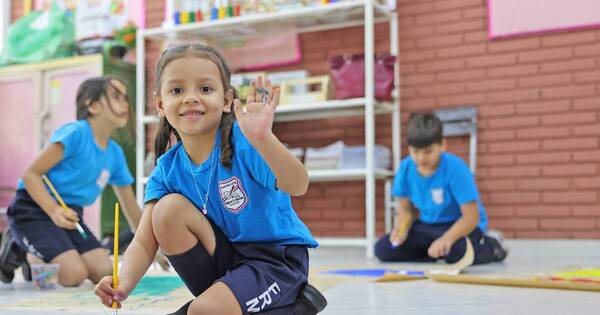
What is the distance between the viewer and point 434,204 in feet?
10.9

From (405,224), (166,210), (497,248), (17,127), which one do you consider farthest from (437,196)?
(17,127)

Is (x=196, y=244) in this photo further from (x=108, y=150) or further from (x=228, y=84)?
(x=108, y=150)

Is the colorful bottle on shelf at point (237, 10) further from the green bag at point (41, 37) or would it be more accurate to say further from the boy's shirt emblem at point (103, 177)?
the boy's shirt emblem at point (103, 177)

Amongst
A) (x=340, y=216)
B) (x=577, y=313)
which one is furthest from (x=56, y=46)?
(x=577, y=313)

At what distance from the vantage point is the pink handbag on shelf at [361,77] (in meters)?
3.79

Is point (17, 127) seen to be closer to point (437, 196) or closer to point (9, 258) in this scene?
point (9, 258)

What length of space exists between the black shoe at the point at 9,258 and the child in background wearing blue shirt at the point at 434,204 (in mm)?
1625

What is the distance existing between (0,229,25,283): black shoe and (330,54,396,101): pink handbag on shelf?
1838 mm

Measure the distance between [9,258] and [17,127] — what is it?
2407 mm

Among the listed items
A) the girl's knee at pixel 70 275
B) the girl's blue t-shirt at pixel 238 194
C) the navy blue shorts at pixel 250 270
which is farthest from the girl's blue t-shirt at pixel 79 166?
the navy blue shorts at pixel 250 270

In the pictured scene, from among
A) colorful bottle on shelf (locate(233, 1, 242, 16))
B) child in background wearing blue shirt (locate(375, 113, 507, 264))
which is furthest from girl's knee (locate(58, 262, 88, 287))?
colorful bottle on shelf (locate(233, 1, 242, 16))

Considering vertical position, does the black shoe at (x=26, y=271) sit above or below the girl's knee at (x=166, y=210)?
below

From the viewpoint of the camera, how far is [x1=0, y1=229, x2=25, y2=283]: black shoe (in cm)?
263

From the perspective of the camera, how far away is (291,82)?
4047mm
